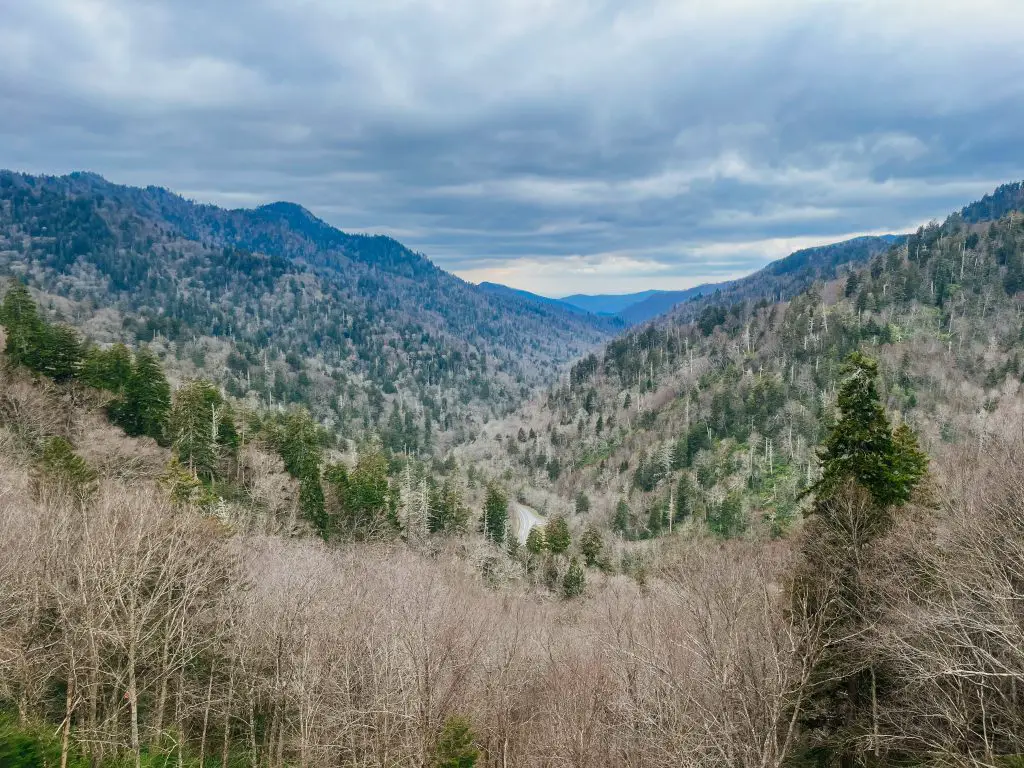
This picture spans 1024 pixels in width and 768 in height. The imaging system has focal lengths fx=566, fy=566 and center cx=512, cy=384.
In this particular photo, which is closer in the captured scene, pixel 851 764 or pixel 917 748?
pixel 917 748

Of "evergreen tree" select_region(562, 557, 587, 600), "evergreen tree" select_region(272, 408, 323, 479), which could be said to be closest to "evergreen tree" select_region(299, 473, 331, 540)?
"evergreen tree" select_region(272, 408, 323, 479)

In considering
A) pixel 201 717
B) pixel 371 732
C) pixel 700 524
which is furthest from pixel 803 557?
pixel 700 524

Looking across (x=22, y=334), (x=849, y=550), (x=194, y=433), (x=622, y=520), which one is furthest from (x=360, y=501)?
(x=622, y=520)

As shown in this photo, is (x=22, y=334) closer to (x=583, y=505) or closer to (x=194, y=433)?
(x=194, y=433)

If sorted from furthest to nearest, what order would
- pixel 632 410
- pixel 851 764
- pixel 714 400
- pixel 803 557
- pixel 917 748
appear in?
pixel 632 410, pixel 714 400, pixel 803 557, pixel 851 764, pixel 917 748

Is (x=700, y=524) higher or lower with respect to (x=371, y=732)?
lower

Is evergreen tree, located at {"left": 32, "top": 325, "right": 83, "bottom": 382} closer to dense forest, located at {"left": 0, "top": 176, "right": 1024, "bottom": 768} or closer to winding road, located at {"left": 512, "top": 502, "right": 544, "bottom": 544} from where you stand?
dense forest, located at {"left": 0, "top": 176, "right": 1024, "bottom": 768}

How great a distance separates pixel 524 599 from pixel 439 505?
54.8 feet

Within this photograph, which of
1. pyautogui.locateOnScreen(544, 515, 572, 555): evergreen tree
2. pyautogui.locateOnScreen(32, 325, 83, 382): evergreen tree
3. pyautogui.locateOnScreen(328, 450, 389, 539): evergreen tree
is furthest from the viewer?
pyautogui.locateOnScreen(544, 515, 572, 555): evergreen tree

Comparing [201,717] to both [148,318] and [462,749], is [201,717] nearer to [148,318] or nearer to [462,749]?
[462,749]

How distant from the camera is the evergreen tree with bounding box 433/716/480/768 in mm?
15273

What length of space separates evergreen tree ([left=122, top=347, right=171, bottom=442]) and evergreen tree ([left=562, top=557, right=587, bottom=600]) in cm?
4091

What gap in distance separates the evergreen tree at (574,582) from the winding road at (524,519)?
34.0 m

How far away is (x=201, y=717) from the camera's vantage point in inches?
907
